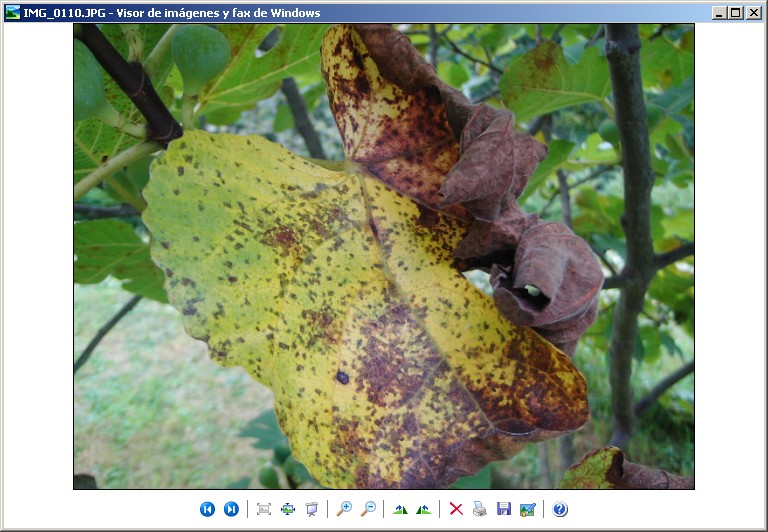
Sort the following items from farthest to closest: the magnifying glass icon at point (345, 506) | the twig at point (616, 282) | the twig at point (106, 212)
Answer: the twig at point (106, 212), the twig at point (616, 282), the magnifying glass icon at point (345, 506)

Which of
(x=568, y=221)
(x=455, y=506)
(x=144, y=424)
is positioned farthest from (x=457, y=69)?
(x=144, y=424)

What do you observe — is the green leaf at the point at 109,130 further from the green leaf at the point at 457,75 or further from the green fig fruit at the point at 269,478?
the green leaf at the point at 457,75

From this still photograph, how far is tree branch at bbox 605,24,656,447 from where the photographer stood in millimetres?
743

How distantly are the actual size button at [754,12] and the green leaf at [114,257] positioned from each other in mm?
747

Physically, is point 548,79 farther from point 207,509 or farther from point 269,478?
point 269,478

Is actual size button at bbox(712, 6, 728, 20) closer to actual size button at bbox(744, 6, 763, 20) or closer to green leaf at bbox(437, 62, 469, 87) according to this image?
actual size button at bbox(744, 6, 763, 20)

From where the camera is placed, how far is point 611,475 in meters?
0.67

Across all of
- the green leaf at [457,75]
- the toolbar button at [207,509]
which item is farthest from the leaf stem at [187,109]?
the green leaf at [457,75]

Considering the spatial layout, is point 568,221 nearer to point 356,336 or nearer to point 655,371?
point 356,336

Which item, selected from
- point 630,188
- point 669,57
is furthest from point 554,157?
point 669,57

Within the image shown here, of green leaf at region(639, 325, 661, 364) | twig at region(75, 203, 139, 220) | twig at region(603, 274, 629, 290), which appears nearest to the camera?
twig at region(603, 274, 629, 290)

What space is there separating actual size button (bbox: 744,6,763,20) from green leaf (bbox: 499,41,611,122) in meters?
0.17

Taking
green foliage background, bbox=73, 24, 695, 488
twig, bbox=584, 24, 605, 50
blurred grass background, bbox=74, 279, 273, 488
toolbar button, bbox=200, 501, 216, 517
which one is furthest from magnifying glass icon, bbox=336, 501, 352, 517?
blurred grass background, bbox=74, 279, 273, 488

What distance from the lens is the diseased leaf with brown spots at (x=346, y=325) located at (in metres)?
0.50
